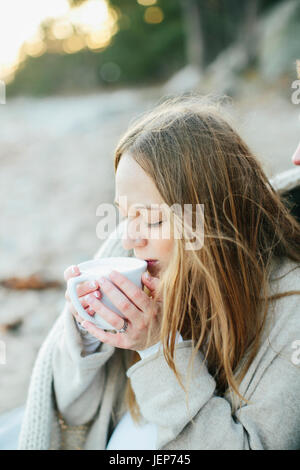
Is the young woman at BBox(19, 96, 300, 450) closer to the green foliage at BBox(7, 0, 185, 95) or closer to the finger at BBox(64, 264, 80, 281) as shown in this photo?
the finger at BBox(64, 264, 80, 281)

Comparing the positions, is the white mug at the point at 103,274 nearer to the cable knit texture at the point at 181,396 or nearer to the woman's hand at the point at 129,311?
the woman's hand at the point at 129,311

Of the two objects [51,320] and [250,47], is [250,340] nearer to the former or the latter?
[51,320]

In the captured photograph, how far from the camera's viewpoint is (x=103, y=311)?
1.10 meters

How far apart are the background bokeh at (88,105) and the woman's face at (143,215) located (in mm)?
391

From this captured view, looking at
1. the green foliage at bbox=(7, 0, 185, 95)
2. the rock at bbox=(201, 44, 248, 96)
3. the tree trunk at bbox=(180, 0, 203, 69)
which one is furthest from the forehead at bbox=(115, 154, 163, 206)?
the green foliage at bbox=(7, 0, 185, 95)

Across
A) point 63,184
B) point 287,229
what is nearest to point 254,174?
point 287,229

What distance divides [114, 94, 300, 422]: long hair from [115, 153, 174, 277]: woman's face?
0.09 ft

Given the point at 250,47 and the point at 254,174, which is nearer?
the point at 254,174

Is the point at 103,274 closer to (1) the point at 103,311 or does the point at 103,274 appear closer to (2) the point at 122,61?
(1) the point at 103,311

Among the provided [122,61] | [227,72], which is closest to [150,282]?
[227,72]

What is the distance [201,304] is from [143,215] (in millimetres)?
299

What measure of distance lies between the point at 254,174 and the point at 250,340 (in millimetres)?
479

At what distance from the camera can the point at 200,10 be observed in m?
10.4

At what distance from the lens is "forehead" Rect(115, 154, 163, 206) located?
118 cm
